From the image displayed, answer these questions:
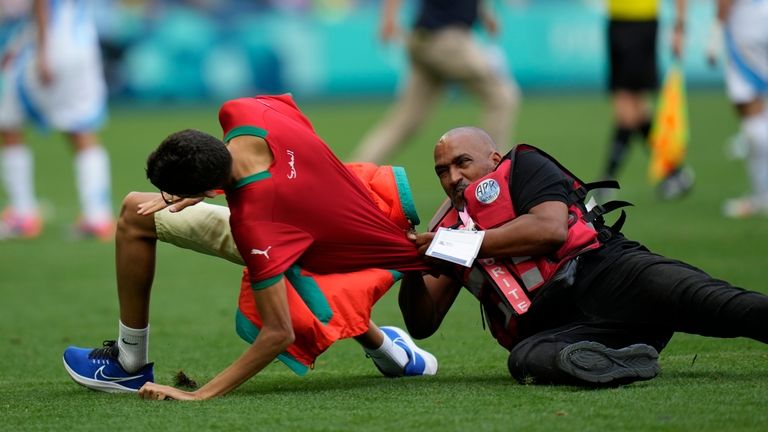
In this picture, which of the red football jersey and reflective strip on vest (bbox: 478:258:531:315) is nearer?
the red football jersey

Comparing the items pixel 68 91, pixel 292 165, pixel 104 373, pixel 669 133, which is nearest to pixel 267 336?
pixel 292 165

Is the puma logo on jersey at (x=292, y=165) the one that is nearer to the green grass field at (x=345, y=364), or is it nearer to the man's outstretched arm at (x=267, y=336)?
the man's outstretched arm at (x=267, y=336)

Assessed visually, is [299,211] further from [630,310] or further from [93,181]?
[93,181]

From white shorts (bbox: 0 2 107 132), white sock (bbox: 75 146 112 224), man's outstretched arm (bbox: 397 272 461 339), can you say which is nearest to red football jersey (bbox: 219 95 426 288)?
man's outstretched arm (bbox: 397 272 461 339)

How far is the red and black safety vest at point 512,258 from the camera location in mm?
4852

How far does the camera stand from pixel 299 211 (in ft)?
15.7

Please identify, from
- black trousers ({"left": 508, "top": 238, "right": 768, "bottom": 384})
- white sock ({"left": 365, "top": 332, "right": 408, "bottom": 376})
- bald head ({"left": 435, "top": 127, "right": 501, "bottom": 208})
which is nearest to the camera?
black trousers ({"left": 508, "top": 238, "right": 768, "bottom": 384})

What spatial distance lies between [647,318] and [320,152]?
1352 millimetres

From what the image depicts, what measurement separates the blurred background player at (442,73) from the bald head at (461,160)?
5985mm

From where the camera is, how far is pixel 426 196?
12.0m

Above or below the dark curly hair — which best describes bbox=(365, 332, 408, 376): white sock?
below

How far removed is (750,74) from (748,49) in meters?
0.20

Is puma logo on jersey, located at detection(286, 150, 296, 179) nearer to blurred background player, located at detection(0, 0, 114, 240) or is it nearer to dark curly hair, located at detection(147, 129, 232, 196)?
dark curly hair, located at detection(147, 129, 232, 196)

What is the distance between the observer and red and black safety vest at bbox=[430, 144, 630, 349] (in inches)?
191
